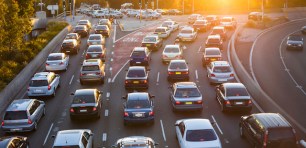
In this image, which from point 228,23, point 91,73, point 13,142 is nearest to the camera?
point 13,142

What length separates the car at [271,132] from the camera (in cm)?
1902

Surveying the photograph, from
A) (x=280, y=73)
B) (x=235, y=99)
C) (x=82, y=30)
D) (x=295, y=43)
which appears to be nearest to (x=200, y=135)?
(x=235, y=99)

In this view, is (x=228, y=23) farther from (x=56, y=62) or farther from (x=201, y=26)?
(x=56, y=62)

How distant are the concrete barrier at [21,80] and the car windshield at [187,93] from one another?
36.8ft

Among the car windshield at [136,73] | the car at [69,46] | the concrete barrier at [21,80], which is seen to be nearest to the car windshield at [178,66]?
the car windshield at [136,73]

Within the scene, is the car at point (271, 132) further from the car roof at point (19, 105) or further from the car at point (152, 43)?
the car at point (152, 43)

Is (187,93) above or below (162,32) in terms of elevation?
below

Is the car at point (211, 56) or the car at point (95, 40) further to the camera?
the car at point (95, 40)

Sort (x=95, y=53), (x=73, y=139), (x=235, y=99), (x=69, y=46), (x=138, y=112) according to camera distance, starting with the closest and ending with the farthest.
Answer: (x=73, y=139), (x=138, y=112), (x=235, y=99), (x=95, y=53), (x=69, y=46)

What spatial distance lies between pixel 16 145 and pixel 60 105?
10087 mm

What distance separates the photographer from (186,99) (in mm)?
26703

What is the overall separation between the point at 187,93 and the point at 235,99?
2.74 metres

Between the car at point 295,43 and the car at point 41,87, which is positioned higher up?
the car at point 295,43

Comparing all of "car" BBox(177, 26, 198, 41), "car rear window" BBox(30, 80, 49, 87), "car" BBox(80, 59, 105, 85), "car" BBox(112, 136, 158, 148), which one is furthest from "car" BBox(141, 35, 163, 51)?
"car" BBox(112, 136, 158, 148)
